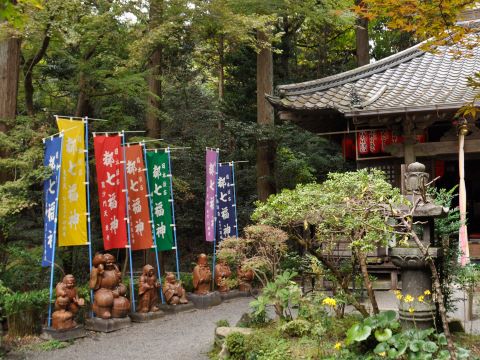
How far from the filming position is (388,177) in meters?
11.6

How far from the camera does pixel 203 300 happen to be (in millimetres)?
11570

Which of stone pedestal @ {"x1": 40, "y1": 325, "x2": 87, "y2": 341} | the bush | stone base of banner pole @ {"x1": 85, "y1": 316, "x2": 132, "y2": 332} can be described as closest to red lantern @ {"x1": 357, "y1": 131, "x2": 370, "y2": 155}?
the bush

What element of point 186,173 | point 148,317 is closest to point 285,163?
point 186,173

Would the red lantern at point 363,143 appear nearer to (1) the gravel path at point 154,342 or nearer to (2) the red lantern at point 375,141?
(2) the red lantern at point 375,141

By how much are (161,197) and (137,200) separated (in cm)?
71

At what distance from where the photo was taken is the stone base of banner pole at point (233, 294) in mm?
12391

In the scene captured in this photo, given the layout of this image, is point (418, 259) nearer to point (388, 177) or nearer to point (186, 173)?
point (388, 177)

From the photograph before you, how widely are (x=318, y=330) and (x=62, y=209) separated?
18.6ft

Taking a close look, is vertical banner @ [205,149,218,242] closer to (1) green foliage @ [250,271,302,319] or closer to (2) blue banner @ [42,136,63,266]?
(2) blue banner @ [42,136,63,266]

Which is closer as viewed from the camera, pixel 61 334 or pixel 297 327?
pixel 297 327

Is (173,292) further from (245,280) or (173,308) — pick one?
(245,280)

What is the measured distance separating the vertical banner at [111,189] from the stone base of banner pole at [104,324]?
1.51m

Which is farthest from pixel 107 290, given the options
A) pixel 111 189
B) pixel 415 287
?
pixel 415 287

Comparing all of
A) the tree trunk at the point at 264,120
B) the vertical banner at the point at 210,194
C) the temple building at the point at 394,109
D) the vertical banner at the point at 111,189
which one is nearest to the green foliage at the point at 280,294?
the vertical banner at the point at 111,189
